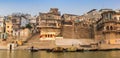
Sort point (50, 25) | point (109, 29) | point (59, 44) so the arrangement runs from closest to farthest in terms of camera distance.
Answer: point (59, 44) → point (109, 29) → point (50, 25)

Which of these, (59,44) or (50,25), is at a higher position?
(50,25)

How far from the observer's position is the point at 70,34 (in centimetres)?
4984

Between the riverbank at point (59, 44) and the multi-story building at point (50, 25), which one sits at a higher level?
the multi-story building at point (50, 25)

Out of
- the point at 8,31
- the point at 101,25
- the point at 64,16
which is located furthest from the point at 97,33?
the point at 8,31

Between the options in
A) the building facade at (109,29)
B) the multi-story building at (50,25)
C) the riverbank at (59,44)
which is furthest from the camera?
the multi-story building at (50,25)

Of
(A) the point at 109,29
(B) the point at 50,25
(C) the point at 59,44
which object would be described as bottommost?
(C) the point at 59,44

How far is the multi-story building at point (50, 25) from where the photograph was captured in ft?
163

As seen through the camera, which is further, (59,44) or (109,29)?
(109,29)

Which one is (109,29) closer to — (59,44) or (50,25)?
(59,44)

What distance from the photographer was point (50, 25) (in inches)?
2028

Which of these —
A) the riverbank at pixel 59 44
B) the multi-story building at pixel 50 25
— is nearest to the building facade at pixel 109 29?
the riverbank at pixel 59 44

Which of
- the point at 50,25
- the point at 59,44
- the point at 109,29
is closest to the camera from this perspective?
the point at 59,44

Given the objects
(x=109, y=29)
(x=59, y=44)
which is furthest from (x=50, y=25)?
(x=109, y=29)

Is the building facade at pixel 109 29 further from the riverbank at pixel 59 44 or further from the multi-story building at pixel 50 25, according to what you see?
the multi-story building at pixel 50 25
